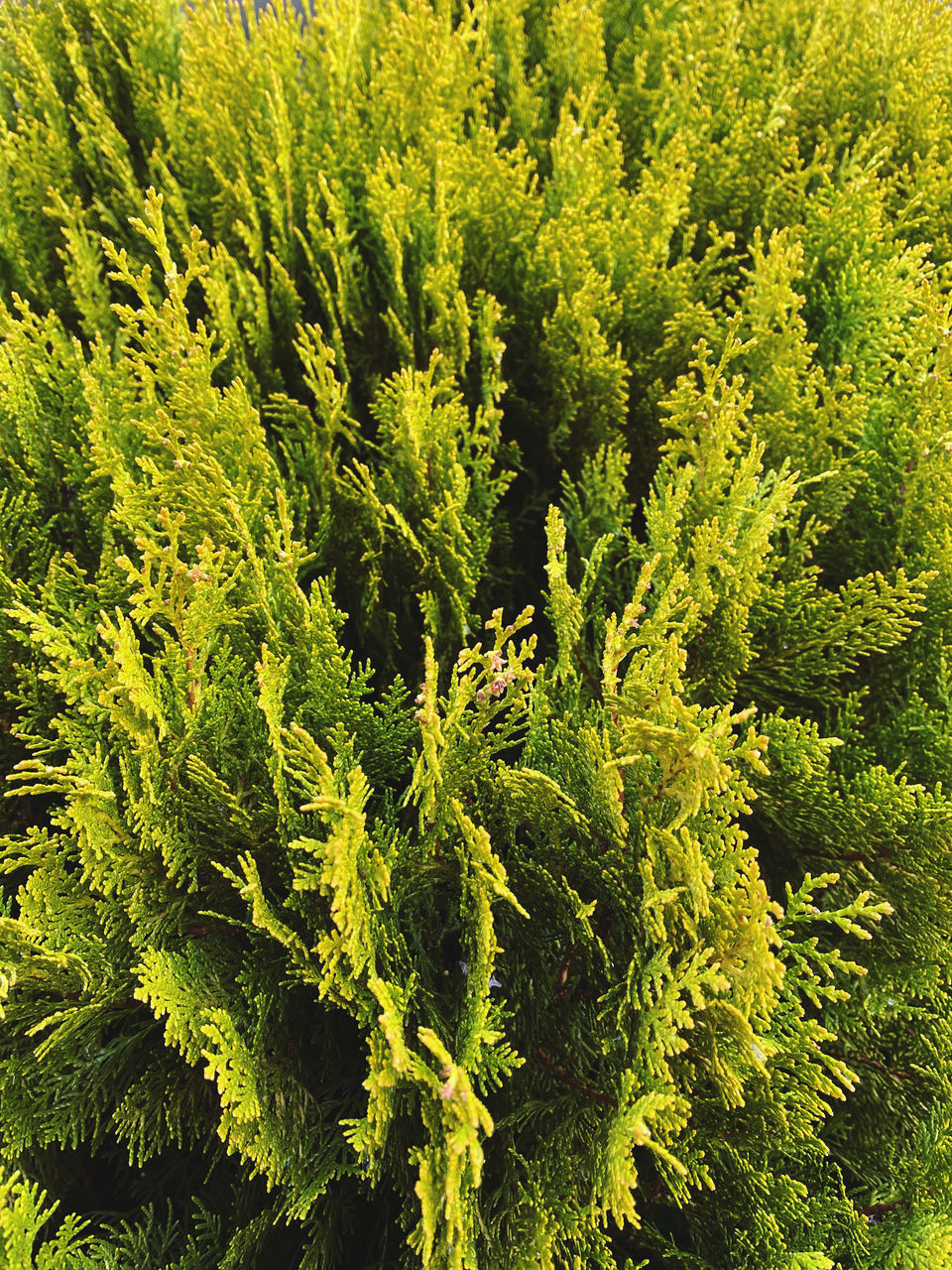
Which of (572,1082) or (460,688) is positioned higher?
(460,688)

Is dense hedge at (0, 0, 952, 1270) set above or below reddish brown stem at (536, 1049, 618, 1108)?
above

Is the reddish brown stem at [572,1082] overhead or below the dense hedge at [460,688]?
below

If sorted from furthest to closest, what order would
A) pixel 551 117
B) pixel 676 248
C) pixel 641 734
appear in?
pixel 551 117 < pixel 676 248 < pixel 641 734

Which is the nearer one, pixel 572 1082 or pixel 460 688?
pixel 460 688

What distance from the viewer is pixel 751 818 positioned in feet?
8.43

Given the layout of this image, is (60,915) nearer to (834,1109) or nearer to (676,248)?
(834,1109)

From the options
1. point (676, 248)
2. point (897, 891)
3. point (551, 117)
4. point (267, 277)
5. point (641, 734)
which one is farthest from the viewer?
point (551, 117)

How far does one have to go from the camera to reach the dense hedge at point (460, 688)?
178cm

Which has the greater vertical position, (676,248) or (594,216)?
(676,248)

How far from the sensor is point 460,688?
177 cm

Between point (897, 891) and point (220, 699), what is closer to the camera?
point (220, 699)

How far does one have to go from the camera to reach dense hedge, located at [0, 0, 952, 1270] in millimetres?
1780

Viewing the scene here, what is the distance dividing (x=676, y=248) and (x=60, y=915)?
338 cm

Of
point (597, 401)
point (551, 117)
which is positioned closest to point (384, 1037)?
point (597, 401)
